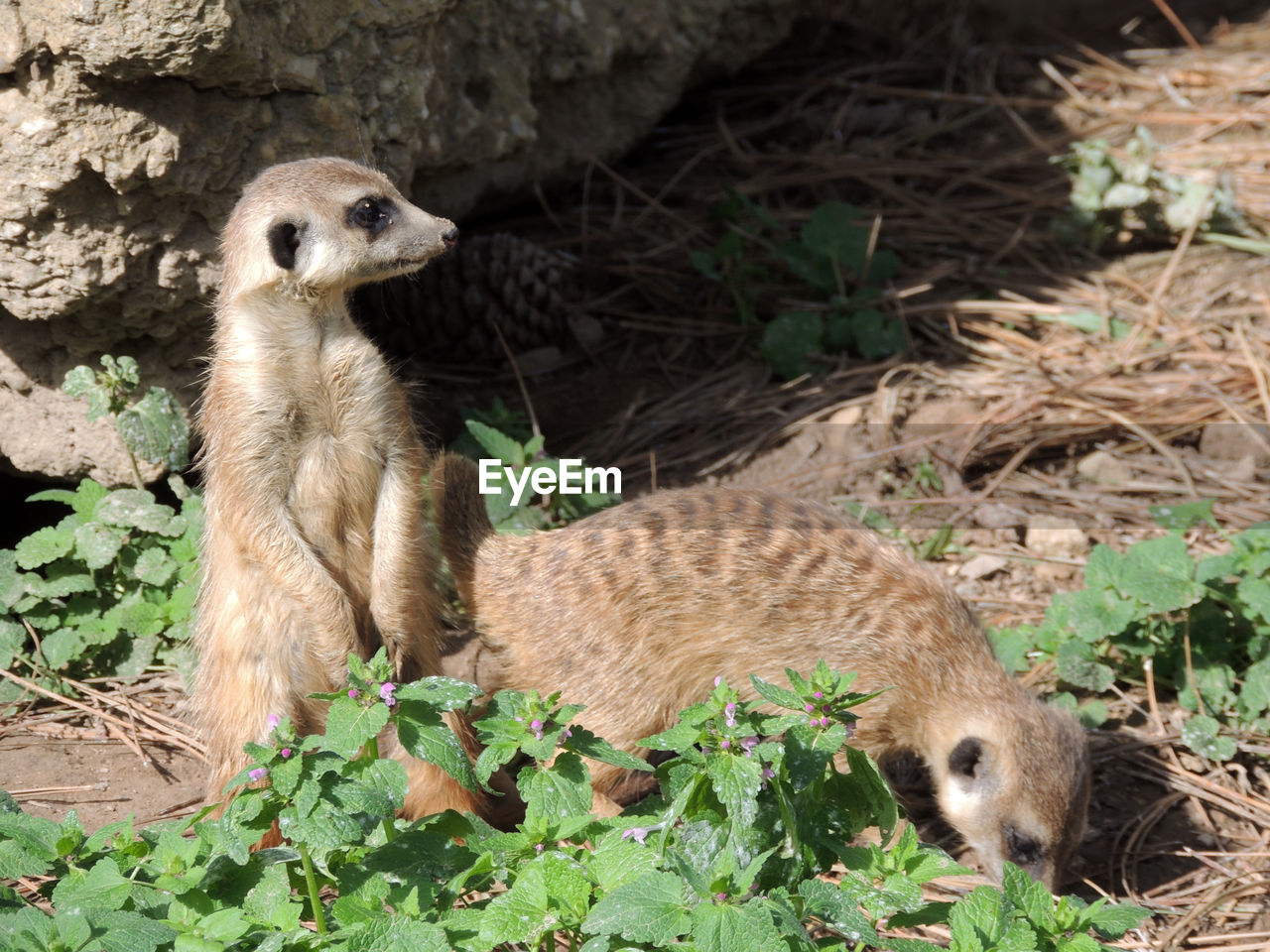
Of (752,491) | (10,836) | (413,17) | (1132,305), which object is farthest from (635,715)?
(1132,305)

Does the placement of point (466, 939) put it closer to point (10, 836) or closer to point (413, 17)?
point (10, 836)

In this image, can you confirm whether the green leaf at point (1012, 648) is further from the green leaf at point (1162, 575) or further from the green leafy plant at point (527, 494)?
the green leafy plant at point (527, 494)

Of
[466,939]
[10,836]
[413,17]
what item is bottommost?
[466,939]

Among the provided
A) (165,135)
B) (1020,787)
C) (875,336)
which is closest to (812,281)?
(875,336)

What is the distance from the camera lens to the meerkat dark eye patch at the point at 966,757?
9.39ft

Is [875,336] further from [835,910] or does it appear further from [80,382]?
[835,910]

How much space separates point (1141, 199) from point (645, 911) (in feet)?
14.1

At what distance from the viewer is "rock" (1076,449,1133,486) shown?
4.13 m

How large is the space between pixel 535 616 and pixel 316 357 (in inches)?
33.8

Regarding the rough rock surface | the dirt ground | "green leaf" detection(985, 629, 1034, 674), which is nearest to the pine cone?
the dirt ground

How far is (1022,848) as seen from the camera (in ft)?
9.15

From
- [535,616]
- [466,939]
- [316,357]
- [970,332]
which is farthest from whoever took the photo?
[970,332]

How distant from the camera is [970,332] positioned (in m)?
4.80

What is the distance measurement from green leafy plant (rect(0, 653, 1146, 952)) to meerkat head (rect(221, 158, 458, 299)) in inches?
42.9
